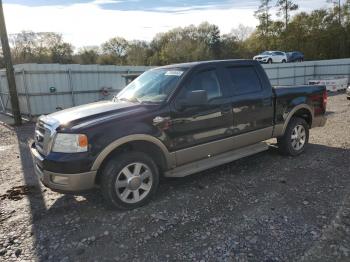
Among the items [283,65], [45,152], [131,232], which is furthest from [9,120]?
[283,65]

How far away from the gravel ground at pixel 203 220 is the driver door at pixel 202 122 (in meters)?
0.61

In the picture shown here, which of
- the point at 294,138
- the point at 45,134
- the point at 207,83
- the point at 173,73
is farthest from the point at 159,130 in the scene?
the point at 294,138

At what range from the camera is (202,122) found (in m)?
4.65

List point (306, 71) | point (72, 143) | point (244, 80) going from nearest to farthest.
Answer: point (72, 143) < point (244, 80) < point (306, 71)

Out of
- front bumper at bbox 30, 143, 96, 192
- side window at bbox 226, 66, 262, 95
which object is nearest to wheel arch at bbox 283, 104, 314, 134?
side window at bbox 226, 66, 262, 95

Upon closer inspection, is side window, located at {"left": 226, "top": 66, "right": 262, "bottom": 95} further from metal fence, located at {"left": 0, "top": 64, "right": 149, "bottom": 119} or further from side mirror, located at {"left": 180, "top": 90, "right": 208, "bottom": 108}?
metal fence, located at {"left": 0, "top": 64, "right": 149, "bottom": 119}

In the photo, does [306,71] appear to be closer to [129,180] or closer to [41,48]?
[129,180]

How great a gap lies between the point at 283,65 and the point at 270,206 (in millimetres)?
23831

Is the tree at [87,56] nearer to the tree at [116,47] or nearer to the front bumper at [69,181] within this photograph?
the tree at [116,47]

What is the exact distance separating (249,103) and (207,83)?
2.89 ft

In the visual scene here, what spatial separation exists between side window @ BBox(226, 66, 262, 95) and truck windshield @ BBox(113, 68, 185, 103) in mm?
952

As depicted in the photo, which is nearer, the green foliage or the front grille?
the front grille

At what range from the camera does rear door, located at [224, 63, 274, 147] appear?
511 centimetres

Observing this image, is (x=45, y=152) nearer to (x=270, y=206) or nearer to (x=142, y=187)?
(x=142, y=187)
